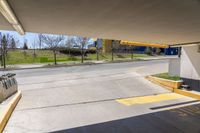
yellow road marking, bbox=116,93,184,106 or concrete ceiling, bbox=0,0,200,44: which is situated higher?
concrete ceiling, bbox=0,0,200,44

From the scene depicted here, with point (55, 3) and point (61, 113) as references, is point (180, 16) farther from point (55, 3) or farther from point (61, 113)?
point (61, 113)

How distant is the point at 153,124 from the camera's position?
22.0 ft

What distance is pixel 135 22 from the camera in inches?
194

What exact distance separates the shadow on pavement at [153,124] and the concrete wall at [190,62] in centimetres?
338

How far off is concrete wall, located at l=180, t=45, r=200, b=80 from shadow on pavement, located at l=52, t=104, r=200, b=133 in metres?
3.38

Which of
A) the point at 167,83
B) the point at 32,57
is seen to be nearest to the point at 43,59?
the point at 32,57

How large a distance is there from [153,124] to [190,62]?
564 cm

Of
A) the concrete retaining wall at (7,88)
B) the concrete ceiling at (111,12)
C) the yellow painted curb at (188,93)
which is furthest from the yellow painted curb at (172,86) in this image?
the concrete retaining wall at (7,88)

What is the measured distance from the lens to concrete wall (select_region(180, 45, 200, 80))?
10.4 m

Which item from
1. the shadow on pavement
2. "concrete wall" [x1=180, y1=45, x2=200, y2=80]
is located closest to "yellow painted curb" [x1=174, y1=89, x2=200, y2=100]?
"concrete wall" [x1=180, y1=45, x2=200, y2=80]

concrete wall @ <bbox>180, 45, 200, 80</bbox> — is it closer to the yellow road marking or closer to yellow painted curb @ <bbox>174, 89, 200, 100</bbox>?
yellow painted curb @ <bbox>174, 89, 200, 100</bbox>

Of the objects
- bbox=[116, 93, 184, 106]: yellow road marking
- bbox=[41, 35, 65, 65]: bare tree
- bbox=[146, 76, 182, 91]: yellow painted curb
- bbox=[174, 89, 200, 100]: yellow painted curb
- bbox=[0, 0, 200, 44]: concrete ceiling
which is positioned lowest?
bbox=[116, 93, 184, 106]: yellow road marking

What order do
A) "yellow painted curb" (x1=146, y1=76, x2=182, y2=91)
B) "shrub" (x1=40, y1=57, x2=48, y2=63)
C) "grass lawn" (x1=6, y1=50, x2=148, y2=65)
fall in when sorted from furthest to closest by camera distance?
"shrub" (x1=40, y1=57, x2=48, y2=63) → "grass lawn" (x1=6, y1=50, x2=148, y2=65) → "yellow painted curb" (x1=146, y1=76, x2=182, y2=91)

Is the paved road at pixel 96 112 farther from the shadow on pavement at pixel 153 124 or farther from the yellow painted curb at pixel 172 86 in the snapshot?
the yellow painted curb at pixel 172 86
